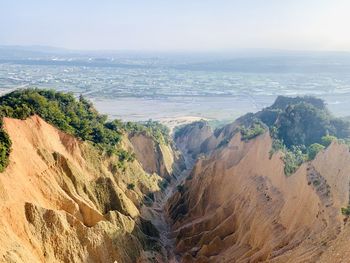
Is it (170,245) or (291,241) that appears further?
(170,245)

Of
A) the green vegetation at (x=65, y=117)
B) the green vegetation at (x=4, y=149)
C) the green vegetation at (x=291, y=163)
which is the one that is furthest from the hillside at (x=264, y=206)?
the green vegetation at (x=4, y=149)

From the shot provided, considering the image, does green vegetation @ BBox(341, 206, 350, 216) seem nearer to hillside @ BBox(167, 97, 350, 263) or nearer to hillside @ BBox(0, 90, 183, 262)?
hillside @ BBox(167, 97, 350, 263)

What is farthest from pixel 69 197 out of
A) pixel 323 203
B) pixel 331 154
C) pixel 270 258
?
pixel 331 154

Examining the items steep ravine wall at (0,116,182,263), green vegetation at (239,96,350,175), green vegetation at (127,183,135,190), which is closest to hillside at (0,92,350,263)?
steep ravine wall at (0,116,182,263)

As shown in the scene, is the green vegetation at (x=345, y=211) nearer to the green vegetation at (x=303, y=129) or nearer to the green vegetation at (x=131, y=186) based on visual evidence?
the green vegetation at (x=131, y=186)

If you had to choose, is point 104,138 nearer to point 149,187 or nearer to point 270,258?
point 149,187
